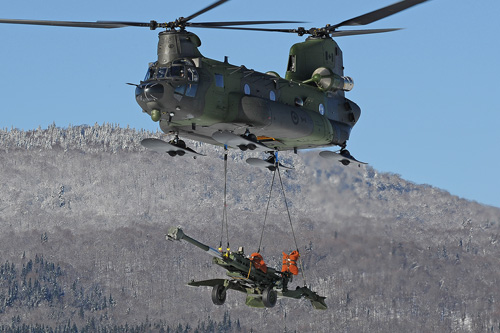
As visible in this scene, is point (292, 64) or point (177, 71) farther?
point (292, 64)

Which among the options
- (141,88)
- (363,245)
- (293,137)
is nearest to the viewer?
(141,88)

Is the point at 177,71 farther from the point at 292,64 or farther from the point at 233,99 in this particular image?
the point at 292,64

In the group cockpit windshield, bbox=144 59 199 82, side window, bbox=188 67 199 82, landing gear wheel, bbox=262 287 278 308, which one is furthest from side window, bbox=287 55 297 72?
landing gear wheel, bbox=262 287 278 308

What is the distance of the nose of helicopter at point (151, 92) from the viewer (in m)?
53.9

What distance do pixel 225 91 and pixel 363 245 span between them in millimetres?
125521

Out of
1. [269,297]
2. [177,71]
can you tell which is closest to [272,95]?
[177,71]

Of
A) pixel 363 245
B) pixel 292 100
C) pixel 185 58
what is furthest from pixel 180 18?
pixel 363 245

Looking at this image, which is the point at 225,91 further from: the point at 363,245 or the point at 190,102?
the point at 363,245

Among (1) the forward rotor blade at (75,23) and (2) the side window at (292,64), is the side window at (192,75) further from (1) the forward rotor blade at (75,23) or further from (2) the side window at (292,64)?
(2) the side window at (292,64)

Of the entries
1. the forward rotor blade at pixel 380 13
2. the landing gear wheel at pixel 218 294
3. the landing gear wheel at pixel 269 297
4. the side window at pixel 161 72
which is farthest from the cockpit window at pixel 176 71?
the landing gear wheel at pixel 269 297

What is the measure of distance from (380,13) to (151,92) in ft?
45.2

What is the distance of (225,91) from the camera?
56875 millimetres

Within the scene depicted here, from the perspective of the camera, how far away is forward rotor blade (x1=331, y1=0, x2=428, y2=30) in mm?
54725

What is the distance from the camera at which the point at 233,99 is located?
187 ft
